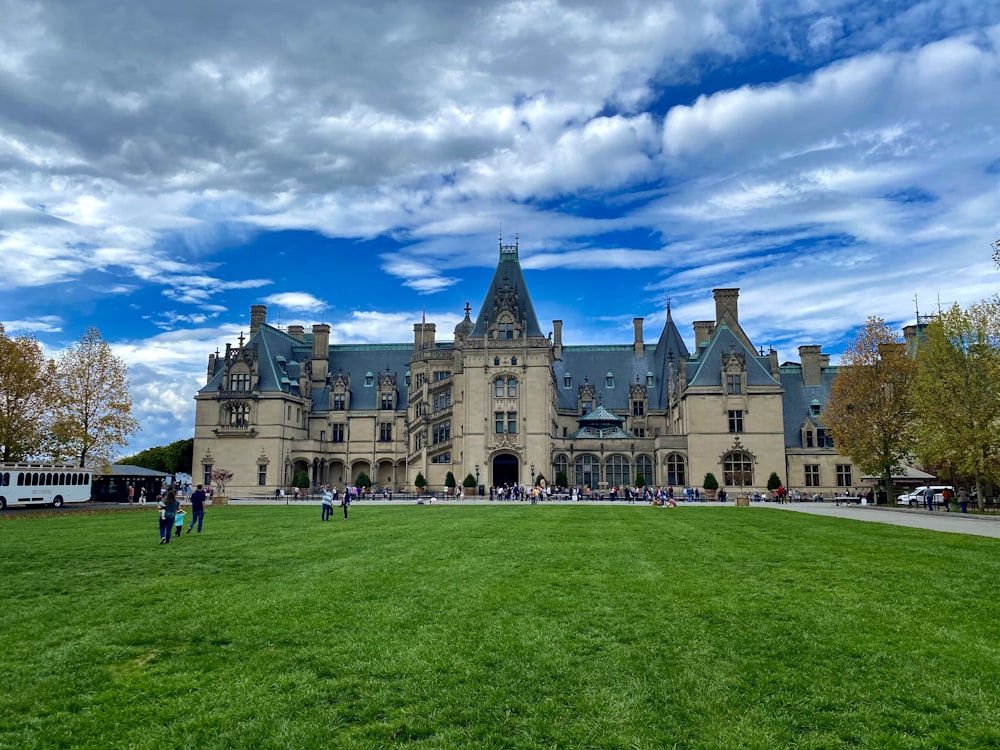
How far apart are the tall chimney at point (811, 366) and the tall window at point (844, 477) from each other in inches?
387

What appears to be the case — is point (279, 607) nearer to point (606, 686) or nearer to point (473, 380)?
point (606, 686)

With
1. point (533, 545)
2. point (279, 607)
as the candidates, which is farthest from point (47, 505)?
point (279, 607)

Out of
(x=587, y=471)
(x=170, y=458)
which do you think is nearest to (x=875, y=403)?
(x=587, y=471)

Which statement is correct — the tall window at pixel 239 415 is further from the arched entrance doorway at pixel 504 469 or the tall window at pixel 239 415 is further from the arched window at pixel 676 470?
the arched window at pixel 676 470

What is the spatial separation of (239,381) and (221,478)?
39.1 ft

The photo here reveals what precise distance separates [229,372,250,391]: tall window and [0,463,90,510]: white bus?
2521cm

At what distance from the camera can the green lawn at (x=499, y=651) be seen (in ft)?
25.8

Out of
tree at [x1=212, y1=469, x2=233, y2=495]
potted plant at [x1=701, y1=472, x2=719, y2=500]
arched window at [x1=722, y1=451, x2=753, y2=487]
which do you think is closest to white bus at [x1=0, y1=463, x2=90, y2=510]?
tree at [x1=212, y1=469, x2=233, y2=495]

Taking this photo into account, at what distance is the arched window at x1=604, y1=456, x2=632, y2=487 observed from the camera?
76.1 meters

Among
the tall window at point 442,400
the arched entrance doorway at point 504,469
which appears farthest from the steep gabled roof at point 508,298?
the arched entrance doorway at point 504,469

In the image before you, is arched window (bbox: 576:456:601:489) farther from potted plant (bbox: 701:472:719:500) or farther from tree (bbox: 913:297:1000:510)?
tree (bbox: 913:297:1000:510)

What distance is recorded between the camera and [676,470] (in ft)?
244

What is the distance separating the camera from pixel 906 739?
757 centimetres

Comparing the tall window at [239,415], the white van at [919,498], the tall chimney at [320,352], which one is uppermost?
the tall chimney at [320,352]
